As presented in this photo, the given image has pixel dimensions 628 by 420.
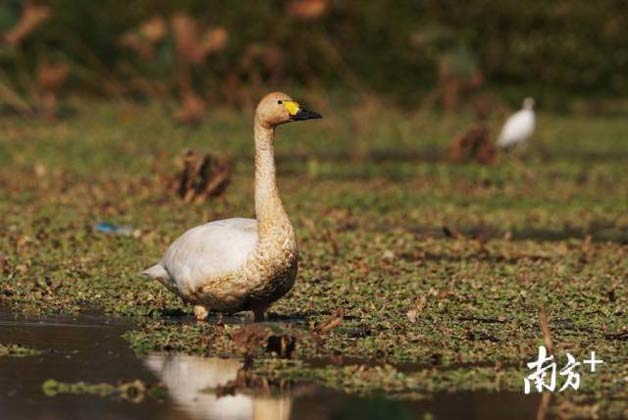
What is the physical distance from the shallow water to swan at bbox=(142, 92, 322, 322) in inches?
32.4

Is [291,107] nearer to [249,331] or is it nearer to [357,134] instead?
[249,331]

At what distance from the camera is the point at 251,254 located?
9516mm

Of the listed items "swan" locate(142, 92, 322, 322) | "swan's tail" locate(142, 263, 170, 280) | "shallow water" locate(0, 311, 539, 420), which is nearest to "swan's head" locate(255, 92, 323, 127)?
"swan" locate(142, 92, 322, 322)

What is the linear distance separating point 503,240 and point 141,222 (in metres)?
3.28

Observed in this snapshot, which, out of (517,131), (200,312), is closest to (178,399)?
(200,312)

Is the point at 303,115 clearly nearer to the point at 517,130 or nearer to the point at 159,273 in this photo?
the point at 159,273

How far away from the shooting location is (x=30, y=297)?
10.6m

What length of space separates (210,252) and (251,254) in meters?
0.32

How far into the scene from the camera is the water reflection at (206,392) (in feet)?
24.2

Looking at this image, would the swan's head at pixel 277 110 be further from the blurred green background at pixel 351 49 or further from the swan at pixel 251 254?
the blurred green background at pixel 351 49

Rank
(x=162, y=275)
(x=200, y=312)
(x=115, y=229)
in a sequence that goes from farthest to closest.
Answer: (x=115, y=229) → (x=162, y=275) → (x=200, y=312)

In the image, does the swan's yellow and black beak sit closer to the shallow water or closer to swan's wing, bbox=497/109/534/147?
the shallow water

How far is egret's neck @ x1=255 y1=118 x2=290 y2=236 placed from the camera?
956 centimetres

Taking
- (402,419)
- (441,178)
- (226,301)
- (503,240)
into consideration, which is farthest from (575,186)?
(402,419)
